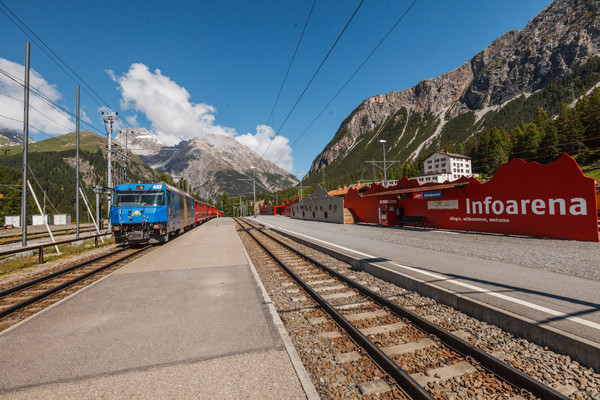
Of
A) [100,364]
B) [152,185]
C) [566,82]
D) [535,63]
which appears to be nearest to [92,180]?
[152,185]

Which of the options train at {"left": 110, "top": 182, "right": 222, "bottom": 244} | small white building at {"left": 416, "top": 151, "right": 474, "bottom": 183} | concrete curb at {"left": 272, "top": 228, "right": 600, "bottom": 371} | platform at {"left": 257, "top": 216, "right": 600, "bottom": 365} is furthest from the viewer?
small white building at {"left": 416, "top": 151, "right": 474, "bottom": 183}

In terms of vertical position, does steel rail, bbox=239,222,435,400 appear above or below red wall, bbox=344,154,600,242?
below

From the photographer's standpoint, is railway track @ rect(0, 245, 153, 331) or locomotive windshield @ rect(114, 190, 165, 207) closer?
railway track @ rect(0, 245, 153, 331)

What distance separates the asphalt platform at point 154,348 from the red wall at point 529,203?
14925 mm

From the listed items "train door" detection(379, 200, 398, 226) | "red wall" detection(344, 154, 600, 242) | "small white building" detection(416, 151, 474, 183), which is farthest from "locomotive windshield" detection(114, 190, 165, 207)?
"small white building" detection(416, 151, 474, 183)

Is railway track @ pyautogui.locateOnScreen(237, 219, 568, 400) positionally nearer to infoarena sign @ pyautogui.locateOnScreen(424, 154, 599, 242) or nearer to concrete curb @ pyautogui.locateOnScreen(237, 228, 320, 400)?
concrete curb @ pyautogui.locateOnScreen(237, 228, 320, 400)

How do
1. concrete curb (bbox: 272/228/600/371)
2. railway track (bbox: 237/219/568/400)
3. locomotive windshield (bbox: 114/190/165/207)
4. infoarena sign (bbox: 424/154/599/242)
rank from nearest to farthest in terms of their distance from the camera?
railway track (bbox: 237/219/568/400) < concrete curb (bbox: 272/228/600/371) < infoarena sign (bbox: 424/154/599/242) < locomotive windshield (bbox: 114/190/165/207)

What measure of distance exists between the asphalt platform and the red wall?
14.9 meters

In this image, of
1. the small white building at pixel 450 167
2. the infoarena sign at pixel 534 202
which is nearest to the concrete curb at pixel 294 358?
the infoarena sign at pixel 534 202

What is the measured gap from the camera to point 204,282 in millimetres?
7566

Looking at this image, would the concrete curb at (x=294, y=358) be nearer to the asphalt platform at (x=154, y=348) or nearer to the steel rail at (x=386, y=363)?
the asphalt platform at (x=154, y=348)

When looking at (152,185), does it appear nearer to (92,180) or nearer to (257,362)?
(257,362)

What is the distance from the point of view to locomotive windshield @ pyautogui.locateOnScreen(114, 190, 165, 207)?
14773mm

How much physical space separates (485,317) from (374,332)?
6.35ft
